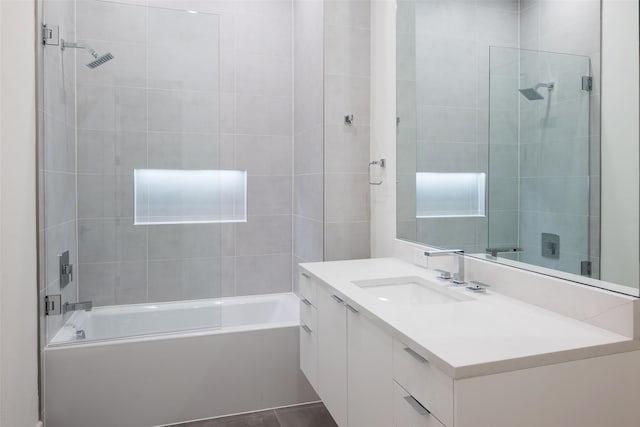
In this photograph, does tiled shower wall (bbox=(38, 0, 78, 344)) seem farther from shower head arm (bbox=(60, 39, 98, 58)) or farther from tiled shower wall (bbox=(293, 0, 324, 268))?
tiled shower wall (bbox=(293, 0, 324, 268))

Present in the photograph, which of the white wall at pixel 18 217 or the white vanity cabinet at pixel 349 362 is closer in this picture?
the white vanity cabinet at pixel 349 362

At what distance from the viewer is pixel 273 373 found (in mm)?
2498

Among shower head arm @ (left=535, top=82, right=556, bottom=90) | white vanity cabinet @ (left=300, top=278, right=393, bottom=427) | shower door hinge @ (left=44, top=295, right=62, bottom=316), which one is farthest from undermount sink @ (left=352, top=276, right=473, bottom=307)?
shower door hinge @ (left=44, top=295, right=62, bottom=316)

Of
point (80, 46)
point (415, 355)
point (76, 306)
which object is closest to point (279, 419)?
point (76, 306)

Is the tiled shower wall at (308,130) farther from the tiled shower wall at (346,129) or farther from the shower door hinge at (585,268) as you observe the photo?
the shower door hinge at (585,268)

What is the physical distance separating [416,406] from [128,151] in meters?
2.08

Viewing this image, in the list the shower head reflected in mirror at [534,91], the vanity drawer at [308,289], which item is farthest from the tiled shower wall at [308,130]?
the shower head reflected in mirror at [534,91]

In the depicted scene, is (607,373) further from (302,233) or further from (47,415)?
(47,415)

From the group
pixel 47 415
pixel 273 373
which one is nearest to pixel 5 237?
pixel 47 415

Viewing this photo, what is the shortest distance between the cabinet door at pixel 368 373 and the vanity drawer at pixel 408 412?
0.03 m

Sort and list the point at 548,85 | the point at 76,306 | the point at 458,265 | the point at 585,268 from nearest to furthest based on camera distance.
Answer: the point at 585,268, the point at 548,85, the point at 458,265, the point at 76,306

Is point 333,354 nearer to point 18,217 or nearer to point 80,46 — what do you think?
point 18,217

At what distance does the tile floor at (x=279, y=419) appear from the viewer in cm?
233

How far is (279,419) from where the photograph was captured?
2.39 metres
